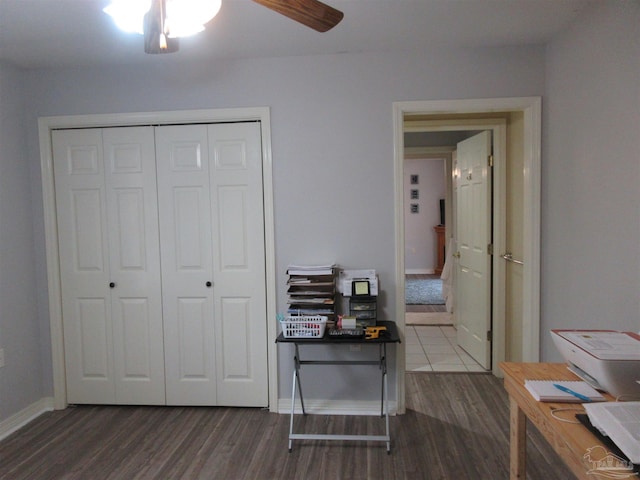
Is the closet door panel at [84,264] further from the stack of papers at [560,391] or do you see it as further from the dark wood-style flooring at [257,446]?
the stack of papers at [560,391]

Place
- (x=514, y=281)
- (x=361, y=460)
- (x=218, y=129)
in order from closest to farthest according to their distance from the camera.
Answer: (x=361, y=460) < (x=218, y=129) < (x=514, y=281)

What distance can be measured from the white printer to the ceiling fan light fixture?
1.71 metres

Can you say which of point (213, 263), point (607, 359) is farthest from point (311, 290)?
point (607, 359)

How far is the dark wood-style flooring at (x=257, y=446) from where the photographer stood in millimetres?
2160

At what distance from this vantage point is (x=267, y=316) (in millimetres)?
2785

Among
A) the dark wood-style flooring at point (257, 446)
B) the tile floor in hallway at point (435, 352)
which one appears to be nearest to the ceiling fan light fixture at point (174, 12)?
the dark wood-style flooring at point (257, 446)

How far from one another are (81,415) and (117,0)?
272cm

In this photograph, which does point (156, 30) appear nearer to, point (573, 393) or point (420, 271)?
point (573, 393)

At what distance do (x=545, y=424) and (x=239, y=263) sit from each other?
202cm

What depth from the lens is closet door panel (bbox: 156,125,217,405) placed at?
2783mm

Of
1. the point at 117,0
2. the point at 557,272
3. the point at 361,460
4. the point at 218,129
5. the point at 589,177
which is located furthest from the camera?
the point at 218,129

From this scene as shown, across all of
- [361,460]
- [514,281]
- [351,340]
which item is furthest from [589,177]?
[361,460]

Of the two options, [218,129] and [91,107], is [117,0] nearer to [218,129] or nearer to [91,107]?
[218,129]

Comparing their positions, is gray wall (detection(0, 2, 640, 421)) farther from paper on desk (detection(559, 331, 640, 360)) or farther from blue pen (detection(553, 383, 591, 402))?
blue pen (detection(553, 383, 591, 402))
